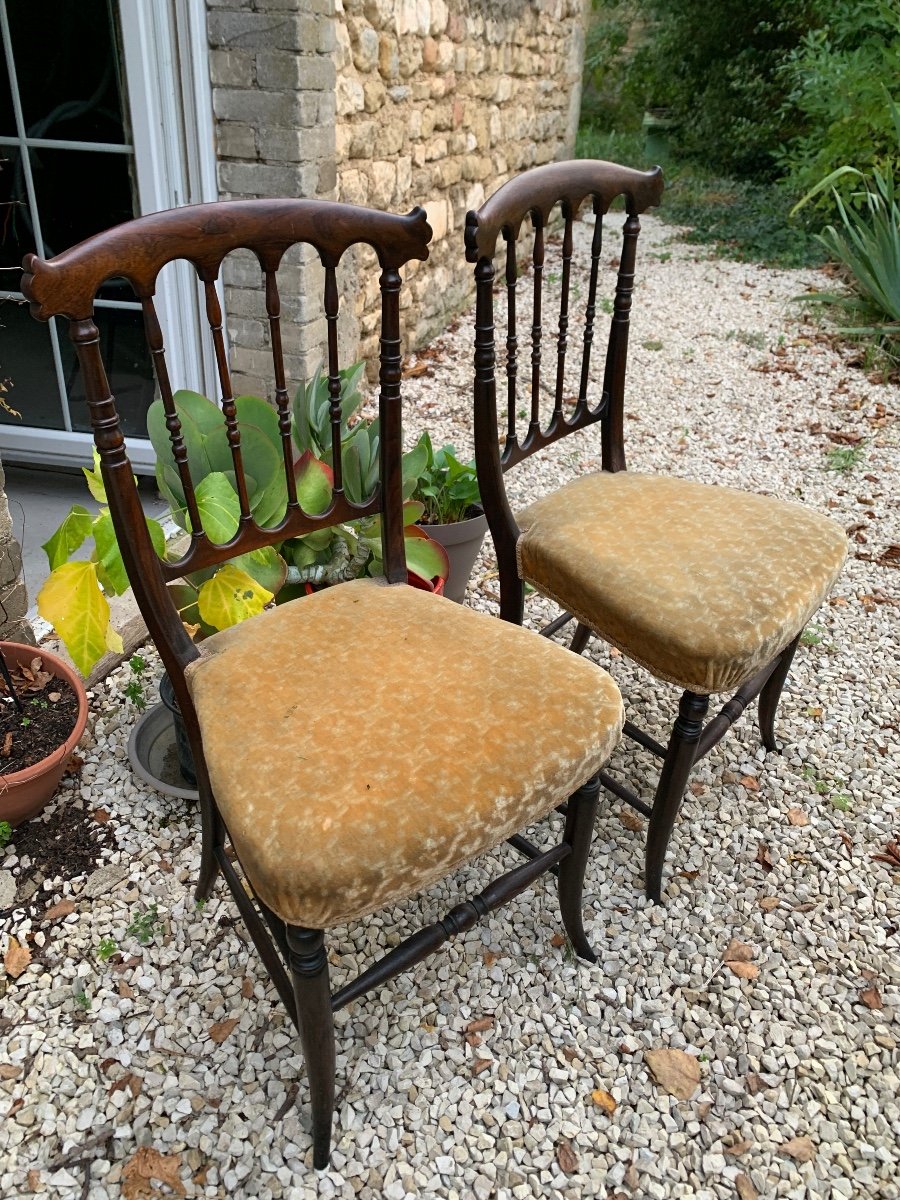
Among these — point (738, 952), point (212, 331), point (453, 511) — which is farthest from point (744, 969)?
point (212, 331)

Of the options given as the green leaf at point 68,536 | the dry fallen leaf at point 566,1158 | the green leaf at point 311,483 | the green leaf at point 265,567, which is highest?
the green leaf at point 311,483

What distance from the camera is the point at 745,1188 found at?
1221 mm

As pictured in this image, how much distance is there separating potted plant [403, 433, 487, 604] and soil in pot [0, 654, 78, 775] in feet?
2.82

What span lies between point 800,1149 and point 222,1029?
862 mm

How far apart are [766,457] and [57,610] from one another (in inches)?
108

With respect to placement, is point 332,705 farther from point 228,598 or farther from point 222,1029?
point 222,1029

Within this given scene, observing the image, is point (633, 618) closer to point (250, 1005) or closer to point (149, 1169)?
point (250, 1005)

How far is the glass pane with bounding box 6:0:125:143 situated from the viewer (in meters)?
2.38

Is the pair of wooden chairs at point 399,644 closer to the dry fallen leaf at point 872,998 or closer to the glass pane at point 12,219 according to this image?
the dry fallen leaf at point 872,998

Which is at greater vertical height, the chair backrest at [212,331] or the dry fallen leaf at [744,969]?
the chair backrest at [212,331]

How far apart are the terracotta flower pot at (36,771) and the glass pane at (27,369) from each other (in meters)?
1.27

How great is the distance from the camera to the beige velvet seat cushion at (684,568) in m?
1.37

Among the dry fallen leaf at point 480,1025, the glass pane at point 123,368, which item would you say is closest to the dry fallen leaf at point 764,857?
the dry fallen leaf at point 480,1025

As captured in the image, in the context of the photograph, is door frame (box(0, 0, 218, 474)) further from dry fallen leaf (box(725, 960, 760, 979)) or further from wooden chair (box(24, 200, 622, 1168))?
dry fallen leaf (box(725, 960, 760, 979))
